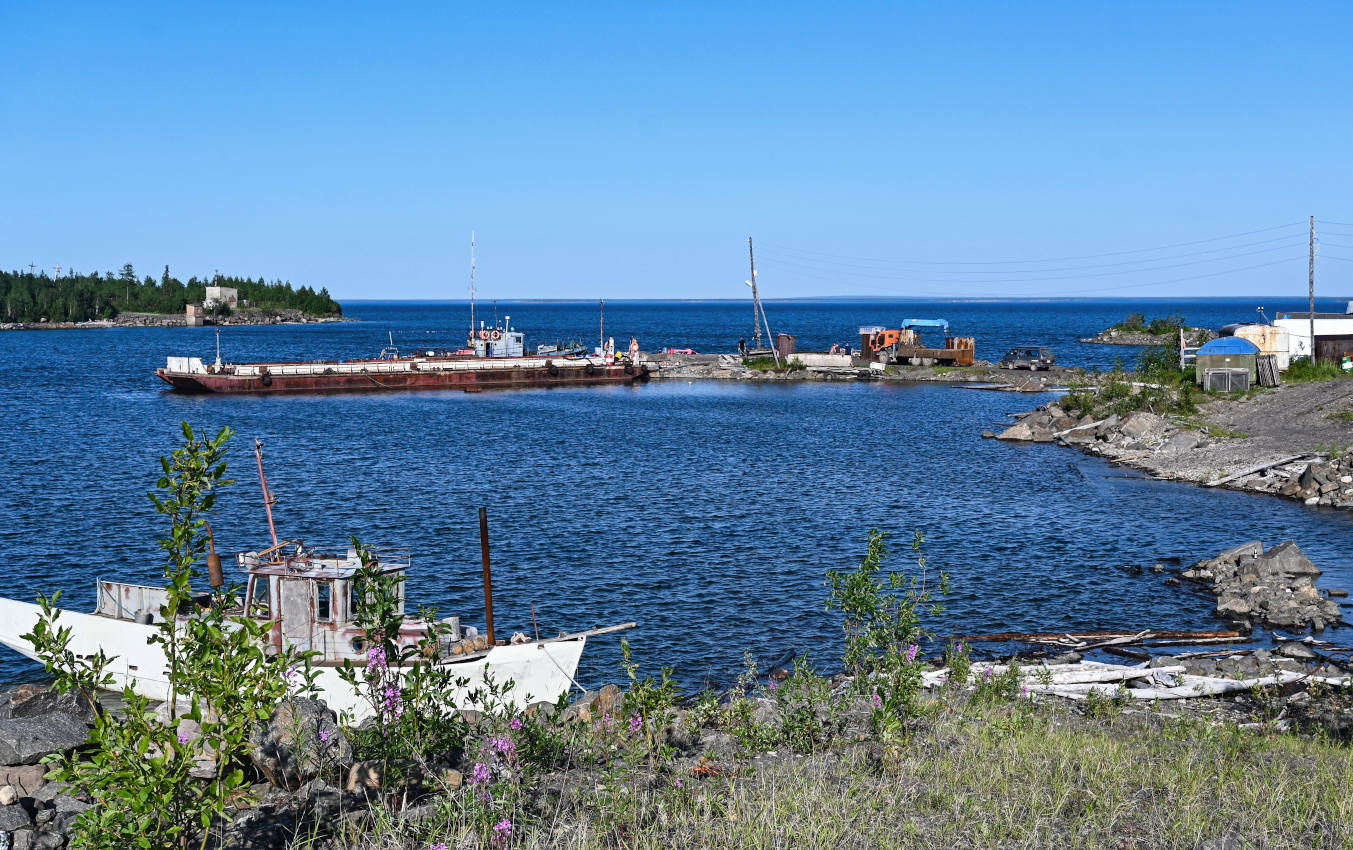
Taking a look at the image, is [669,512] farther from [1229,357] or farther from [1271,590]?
[1229,357]

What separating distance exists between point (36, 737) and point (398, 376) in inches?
2920

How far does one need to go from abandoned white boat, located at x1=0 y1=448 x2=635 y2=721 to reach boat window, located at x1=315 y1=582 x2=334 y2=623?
17 mm

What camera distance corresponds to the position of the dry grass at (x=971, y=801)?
9.79 meters

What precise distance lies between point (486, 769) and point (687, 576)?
18.7m

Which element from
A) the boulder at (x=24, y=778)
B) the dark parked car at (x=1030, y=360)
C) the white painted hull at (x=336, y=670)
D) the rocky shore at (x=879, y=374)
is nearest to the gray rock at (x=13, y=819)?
the boulder at (x=24, y=778)

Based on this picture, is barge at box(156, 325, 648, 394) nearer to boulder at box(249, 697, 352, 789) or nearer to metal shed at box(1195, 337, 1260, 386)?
metal shed at box(1195, 337, 1260, 386)

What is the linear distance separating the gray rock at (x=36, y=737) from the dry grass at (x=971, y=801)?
708 centimetres

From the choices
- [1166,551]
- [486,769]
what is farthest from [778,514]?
[486,769]

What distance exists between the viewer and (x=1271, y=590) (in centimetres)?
2438

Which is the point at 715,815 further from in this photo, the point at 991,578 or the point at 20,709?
the point at 991,578

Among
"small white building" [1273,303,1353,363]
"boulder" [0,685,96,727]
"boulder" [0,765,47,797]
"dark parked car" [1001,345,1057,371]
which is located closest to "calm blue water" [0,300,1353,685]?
"boulder" [0,685,96,727]

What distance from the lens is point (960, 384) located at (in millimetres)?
86438

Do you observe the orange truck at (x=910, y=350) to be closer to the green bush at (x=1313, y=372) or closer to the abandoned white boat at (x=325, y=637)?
the green bush at (x=1313, y=372)

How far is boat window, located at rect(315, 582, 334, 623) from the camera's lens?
1773cm
